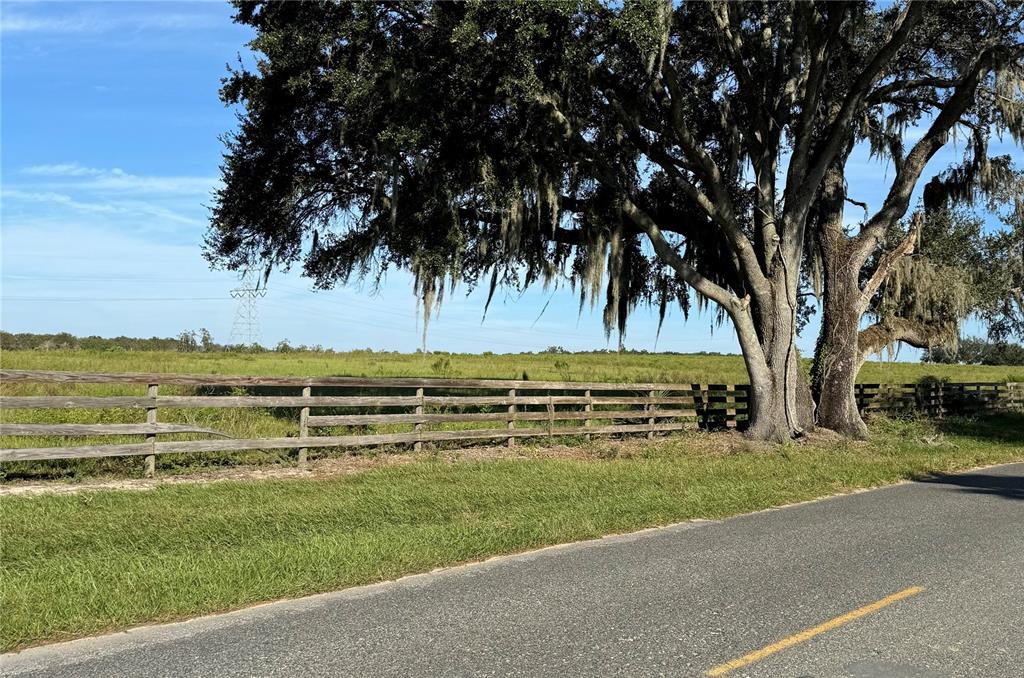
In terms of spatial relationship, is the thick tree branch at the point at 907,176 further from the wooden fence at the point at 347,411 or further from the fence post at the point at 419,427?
the fence post at the point at 419,427

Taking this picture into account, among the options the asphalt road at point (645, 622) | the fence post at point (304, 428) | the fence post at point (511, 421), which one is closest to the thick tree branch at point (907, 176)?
the fence post at point (511, 421)

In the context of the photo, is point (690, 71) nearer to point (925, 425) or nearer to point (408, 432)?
point (408, 432)

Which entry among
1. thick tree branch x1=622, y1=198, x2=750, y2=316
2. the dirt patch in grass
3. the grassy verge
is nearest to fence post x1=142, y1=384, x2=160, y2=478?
the dirt patch in grass

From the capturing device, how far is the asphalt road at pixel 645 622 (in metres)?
4.22

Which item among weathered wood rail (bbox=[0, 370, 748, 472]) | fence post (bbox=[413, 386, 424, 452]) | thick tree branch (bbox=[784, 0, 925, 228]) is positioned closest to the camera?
weathered wood rail (bbox=[0, 370, 748, 472])

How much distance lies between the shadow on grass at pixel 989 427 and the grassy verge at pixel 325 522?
28.9 feet

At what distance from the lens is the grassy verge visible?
5352 millimetres

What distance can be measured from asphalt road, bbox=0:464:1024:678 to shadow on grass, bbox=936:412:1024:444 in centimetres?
1567

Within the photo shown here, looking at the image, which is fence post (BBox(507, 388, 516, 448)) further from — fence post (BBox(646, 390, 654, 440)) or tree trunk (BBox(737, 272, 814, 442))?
tree trunk (BBox(737, 272, 814, 442))

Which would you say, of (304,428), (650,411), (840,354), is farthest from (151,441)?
(840,354)

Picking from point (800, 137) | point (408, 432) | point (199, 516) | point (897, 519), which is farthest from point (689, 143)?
point (199, 516)

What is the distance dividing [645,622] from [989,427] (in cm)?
2389

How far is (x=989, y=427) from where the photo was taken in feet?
79.7

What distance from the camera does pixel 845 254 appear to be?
18.0 meters
